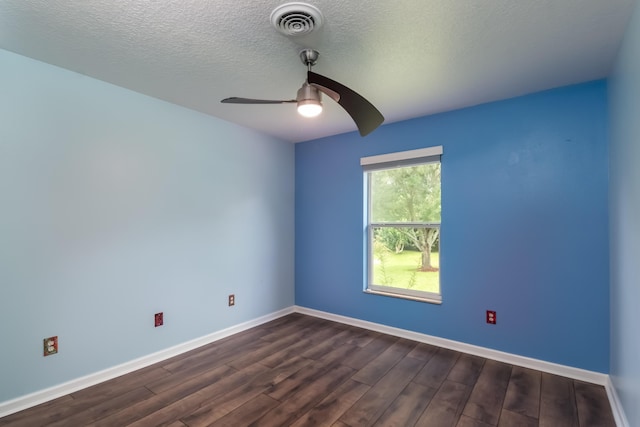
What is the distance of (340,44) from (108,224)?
2193 millimetres

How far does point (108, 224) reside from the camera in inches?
97.4

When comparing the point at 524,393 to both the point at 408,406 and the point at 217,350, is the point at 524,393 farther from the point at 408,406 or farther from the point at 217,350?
the point at 217,350

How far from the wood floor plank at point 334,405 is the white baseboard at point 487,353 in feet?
3.61

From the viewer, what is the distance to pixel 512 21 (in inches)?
67.1

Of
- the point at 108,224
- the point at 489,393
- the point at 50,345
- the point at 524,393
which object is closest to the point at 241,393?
the point at 50,345

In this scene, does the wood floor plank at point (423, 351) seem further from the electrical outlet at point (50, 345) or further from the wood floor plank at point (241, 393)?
the electrical outlet at point (50, 345)

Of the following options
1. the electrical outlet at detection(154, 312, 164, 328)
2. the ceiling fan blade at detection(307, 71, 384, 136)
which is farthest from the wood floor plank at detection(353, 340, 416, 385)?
the ceiling fan blade at detection(307, 71, 384, 136)

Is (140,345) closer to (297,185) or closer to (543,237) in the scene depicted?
(297,185)

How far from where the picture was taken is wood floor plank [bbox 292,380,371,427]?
195 centimetres

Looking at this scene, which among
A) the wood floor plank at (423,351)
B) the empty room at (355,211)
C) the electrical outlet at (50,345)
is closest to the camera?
the empty room at (355,211)

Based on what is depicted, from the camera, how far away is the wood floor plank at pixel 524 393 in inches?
81.5

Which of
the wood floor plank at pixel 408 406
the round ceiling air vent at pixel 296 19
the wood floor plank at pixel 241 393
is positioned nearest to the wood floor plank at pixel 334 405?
the wood floor plank at pixel 408 406

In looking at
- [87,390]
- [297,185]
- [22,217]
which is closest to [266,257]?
[297,185]

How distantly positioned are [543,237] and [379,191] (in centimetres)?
165
